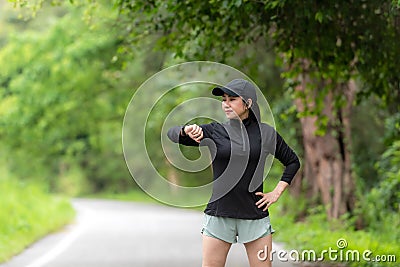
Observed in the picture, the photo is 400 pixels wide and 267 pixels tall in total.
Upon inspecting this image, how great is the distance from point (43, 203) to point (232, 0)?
14.6 meters

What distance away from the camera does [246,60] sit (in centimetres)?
1214

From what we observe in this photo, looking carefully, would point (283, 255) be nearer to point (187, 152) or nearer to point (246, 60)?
point (246, 60)

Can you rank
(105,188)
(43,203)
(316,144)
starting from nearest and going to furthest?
1. (316,144)
2. (43,203)
3. (105,188)

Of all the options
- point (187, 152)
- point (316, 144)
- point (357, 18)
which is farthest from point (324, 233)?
point (187, 152)

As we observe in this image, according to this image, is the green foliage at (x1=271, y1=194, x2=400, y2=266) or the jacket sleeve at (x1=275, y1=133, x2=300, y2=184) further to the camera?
the green foliage at (x1=271, y1=194, x2=400, y2=266)

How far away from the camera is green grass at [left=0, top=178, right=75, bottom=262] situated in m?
13.9

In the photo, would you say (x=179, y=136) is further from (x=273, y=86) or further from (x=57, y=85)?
(x=57, y=85)

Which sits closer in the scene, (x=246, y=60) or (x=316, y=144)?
(x=246, y=60)

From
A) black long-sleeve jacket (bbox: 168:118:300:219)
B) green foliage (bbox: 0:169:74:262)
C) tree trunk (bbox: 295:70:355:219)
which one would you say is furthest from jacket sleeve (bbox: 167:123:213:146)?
tree trunk (bbox: 295:70:355:219)

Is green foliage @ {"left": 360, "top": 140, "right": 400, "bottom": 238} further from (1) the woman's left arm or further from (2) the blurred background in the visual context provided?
(1) the woman's left arm

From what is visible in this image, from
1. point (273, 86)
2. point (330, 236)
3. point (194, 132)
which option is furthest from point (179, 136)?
point (273, 86)

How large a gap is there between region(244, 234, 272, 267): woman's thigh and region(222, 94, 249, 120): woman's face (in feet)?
3.08

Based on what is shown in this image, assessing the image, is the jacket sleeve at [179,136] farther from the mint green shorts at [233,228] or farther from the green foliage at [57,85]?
the green foliage at [57,85]

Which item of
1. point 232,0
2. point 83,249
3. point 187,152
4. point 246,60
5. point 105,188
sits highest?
point 105,188
